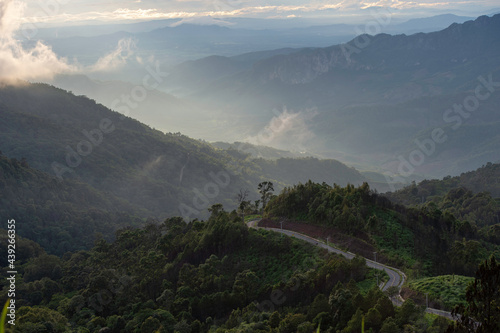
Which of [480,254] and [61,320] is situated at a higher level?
[480,254]

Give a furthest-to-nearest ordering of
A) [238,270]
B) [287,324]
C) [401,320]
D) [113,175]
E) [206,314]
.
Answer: [113,175]
[238,270]
[206,314]
[287,324]
[401,320]

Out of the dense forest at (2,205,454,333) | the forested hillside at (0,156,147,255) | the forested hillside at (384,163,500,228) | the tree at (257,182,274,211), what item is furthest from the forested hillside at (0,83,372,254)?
the forested hillside at (384,163,500,228)

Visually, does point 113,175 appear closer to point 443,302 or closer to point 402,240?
point 402,240

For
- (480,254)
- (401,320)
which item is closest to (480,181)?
(480,254)

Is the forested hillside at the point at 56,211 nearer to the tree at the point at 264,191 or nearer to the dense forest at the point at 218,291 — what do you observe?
the dense forest at the point at 218,291

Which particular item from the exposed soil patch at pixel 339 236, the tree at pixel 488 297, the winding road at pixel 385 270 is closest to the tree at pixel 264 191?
→ the exposed soil patch at pixel 339 236

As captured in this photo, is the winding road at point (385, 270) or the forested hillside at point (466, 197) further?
the forested hillside at point (466, 197)

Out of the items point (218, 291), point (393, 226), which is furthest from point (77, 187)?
point (393, 226)

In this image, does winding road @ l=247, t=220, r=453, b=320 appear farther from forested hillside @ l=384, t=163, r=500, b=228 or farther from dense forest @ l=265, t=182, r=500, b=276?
forested hillside @ l=384, t=163, r=500, b=228
